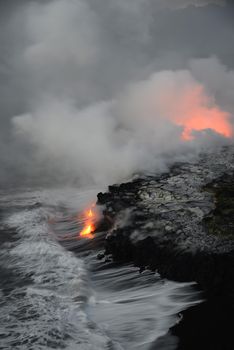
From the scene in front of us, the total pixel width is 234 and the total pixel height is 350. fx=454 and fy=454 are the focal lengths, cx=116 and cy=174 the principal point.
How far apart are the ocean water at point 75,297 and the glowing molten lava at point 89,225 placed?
20 cm

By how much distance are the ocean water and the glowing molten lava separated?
0.67 feet

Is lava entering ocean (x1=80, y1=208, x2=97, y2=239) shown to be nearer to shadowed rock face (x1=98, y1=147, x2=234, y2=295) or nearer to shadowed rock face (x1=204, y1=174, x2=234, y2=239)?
shadowed rock face (x1=98, y1=147, x2=234, y2=295)

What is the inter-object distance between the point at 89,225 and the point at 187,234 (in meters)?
3.80

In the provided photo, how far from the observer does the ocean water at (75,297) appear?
6.47m

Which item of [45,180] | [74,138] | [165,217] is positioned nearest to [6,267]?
[165,217]

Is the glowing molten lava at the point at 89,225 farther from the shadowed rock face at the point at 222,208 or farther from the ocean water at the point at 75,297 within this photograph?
the shadowed rock face at the point at 222,208

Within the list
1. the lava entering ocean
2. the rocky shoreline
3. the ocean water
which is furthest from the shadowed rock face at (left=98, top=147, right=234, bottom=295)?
the lava entering ocean

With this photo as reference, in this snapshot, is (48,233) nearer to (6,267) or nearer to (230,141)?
(6,267)

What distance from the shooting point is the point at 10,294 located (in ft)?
26.1

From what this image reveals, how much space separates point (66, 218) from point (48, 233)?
5.95 ft

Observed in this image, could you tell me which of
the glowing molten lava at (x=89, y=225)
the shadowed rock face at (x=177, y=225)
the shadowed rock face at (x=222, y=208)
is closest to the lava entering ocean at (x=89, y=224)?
the glowing molten lava at (x=89, y=225)

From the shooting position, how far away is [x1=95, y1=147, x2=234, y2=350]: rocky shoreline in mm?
6828

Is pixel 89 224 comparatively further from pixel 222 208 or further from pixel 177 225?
pixel 222 208

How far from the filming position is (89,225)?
12062 millimetres
